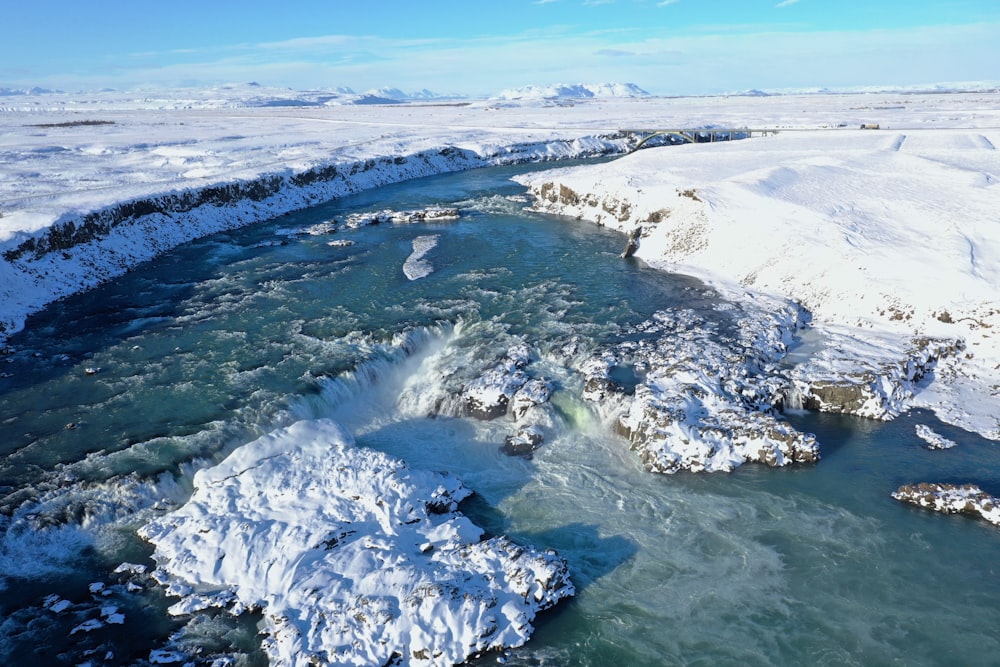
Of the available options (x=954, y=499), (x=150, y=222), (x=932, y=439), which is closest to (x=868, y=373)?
(x=932, y=439)

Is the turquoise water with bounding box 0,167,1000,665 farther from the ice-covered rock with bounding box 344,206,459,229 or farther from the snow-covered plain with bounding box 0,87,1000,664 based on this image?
the ice-covered rock with bounding box 344,206,459,229

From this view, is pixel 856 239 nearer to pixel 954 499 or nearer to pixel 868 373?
pixel 868 373

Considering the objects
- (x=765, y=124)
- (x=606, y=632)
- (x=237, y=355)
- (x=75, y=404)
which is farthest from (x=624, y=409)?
(x=765, y=124)

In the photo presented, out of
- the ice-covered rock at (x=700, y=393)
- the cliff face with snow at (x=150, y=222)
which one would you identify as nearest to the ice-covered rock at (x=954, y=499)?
the ice-covered rock at (x=700, y=393)

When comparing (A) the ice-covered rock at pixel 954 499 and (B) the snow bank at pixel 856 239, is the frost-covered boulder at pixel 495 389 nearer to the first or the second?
(B) the snow bank at pixel 856 239

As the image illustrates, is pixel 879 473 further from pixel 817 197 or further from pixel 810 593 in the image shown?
pixel 817 197

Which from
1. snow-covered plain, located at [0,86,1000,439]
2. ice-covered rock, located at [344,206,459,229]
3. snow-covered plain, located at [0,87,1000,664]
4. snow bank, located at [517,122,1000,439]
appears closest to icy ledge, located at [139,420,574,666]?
snow-covered plain, located at [0,87,1000,664]
